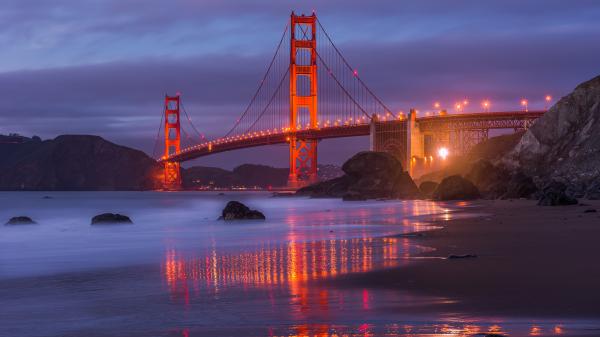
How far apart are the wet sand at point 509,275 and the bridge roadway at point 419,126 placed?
50.6m

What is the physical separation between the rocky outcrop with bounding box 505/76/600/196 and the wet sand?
22335mm

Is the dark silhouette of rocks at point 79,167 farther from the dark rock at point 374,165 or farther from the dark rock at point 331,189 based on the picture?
the dark rock at point 374,165

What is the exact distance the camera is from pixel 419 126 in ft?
224

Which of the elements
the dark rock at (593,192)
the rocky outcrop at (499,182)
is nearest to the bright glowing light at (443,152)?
the rocky outcrop at (499,182)

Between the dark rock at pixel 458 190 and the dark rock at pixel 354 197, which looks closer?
the dark rock at pixel 458 190

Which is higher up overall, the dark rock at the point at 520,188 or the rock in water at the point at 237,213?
the dark rock at the point at 520,188

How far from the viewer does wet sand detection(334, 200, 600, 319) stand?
6090 mm

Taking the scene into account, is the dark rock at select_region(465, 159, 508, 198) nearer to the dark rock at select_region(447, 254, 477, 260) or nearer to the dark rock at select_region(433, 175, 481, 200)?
the dark rock at select_region(433, 175, 481, 200)

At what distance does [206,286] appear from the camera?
7.94 m

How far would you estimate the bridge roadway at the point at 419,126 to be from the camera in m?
62.6

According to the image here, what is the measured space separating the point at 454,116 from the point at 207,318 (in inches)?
2407

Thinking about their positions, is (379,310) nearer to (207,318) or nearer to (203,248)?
(207,318)

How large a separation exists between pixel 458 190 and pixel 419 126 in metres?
29.5

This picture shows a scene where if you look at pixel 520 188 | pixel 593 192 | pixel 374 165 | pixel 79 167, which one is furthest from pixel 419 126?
pixel 79 167
